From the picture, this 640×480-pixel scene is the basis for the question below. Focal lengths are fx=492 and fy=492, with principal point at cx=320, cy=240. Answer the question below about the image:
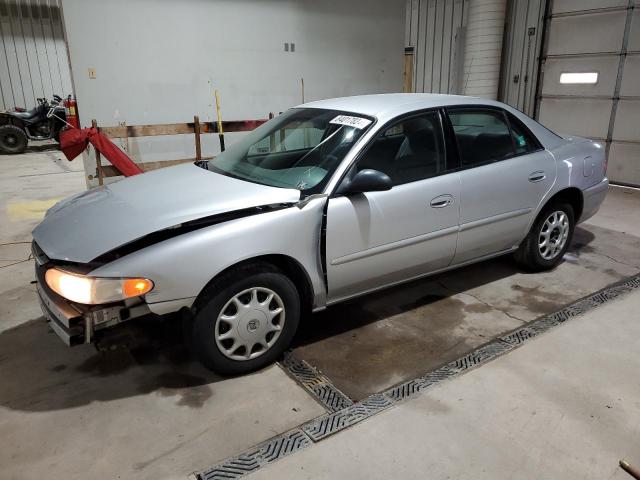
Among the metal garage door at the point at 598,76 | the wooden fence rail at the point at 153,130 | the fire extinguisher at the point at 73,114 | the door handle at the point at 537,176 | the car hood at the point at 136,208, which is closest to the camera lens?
the car hood at the point at 136,208

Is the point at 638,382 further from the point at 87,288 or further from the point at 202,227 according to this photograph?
the point at 87,288

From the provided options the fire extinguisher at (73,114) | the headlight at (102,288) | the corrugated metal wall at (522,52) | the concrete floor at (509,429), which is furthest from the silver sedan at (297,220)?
the corrugated metal wall at (522,52)

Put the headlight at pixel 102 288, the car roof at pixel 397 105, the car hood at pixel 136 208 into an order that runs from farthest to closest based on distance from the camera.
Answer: the car roof at pixel 397 105
the car hood at pixel 136 208
the headlight at pixel 102 288

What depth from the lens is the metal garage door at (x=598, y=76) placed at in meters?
7.23

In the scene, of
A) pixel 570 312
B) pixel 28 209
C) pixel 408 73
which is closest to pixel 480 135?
pixel 570 312

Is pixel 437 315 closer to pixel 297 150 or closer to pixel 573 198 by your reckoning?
pixel 297 150

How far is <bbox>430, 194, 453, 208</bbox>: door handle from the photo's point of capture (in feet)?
10.4

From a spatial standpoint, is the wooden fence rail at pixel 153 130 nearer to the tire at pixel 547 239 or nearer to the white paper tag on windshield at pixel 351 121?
the white paper tag on windshield at pixel 351 121

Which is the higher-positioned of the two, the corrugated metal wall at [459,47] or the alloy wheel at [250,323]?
the corrugated metal wall at [459,47]

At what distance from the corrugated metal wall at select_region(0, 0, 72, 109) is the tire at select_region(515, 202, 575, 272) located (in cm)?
1306

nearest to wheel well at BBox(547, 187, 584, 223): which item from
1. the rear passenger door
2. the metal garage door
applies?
the rear passenger door

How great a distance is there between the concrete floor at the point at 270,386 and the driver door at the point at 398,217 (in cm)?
41

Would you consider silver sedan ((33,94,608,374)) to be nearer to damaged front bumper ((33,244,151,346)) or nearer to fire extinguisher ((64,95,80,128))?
damaged front bumper ((33,244,151,346))

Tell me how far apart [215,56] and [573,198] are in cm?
521
